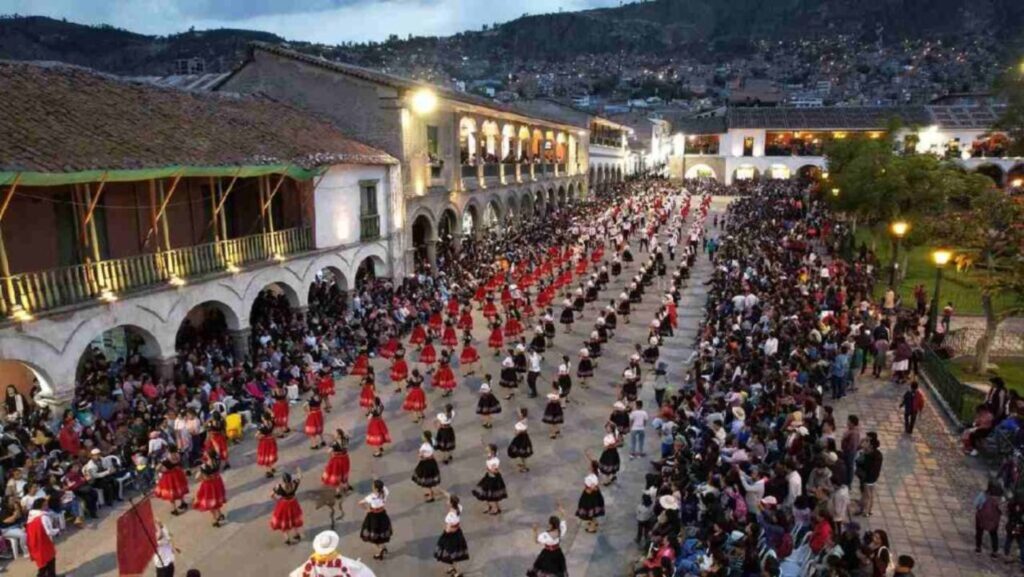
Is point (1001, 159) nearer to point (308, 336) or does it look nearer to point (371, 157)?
point (371, 157)

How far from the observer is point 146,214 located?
2023cm

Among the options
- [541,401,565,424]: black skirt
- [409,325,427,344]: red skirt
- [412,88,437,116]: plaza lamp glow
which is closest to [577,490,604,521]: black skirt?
[541,401,565,424]: black skirt

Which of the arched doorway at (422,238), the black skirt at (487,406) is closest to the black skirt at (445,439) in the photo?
the black skirt at (487,406)

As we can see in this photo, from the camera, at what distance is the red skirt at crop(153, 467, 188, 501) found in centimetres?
1348

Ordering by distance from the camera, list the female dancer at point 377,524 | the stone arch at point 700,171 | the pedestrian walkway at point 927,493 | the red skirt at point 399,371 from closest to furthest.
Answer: the pedestrian walkway at point 927,493 → the female dancer at point 377,524 → the red skirt at point 399,371 → the stone arch at point 700,171

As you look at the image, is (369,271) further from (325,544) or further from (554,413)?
(325,544)

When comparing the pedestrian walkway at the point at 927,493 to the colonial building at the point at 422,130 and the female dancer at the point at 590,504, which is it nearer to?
the female dancer at the point at 590,504

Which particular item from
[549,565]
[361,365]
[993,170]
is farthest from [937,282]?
[993,170]

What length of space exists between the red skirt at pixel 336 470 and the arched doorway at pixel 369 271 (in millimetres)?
15426

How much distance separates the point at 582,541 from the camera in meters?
12.8

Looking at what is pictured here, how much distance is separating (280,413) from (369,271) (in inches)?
566

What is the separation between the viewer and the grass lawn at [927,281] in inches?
1068

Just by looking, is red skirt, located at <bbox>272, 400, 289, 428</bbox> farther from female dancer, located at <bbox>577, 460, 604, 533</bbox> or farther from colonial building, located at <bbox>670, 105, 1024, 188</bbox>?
colonial building, located at <bbox>670, 105, 1024, 188</bbox>

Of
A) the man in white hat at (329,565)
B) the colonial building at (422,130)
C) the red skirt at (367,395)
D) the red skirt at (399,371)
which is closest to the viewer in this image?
the man in white hat at (329,565)
